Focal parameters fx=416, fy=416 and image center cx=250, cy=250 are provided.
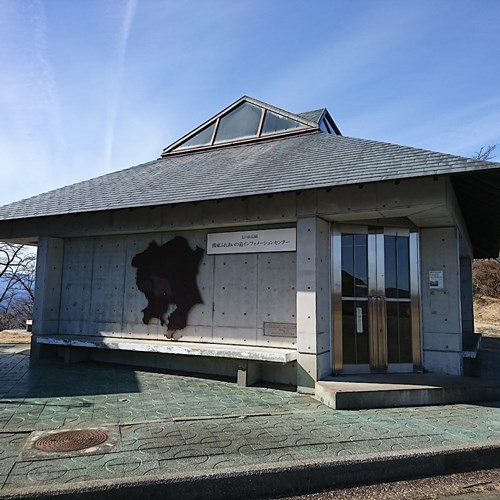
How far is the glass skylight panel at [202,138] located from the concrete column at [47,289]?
17.1ft

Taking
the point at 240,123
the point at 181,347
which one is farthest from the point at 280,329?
the point at 240,123

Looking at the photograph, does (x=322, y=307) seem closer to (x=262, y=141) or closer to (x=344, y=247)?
(x=344, y=247)

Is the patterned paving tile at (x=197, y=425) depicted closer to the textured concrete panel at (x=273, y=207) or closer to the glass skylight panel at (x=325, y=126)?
the textured concrete panel at (x=273, y=207)

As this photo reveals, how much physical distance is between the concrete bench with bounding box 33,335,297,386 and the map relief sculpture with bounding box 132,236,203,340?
24.6 inches

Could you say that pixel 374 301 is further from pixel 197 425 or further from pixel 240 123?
pixel 240 123

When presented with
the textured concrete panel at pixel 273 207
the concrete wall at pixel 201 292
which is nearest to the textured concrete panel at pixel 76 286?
the concrete wall at pixel 201 292

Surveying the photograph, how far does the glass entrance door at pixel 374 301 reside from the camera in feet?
27.3

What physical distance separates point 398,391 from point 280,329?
8.25 ft

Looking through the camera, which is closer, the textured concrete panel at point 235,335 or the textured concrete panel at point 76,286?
the textured concrete panel at point 235,335

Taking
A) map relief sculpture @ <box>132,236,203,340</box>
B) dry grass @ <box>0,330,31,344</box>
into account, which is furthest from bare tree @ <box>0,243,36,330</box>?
map relief sculpture @ <box>132,236,203,340</box>

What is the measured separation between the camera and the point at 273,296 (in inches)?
337

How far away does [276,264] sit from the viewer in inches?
339

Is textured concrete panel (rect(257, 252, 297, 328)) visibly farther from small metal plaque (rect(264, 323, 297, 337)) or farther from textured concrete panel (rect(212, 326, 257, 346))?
textured concrete panel (rect(212, 326, 257, 346))

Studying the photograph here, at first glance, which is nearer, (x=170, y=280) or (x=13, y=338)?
(x=170, y=280)
